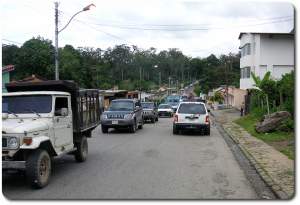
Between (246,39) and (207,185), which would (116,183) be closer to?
(207,185)

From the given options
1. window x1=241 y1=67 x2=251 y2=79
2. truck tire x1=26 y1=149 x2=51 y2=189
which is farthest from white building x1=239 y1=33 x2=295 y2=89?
truck tire x1=26 y1=149 x2=51 y2=189

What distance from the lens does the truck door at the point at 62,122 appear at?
10391 millimetres

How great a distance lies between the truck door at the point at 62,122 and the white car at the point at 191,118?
434 inches

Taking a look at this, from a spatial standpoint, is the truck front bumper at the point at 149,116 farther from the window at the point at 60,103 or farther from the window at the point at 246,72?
the window at the point at 246,72

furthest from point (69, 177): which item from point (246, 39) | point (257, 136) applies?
point (246, 39)

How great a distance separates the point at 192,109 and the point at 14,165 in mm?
14437

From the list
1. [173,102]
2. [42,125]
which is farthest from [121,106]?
[173,102]

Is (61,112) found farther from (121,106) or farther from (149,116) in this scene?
(149,116)

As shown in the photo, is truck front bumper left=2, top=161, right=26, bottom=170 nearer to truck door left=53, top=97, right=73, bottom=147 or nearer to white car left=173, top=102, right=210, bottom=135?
truck door left=53, top=97, right=73, bottom=147

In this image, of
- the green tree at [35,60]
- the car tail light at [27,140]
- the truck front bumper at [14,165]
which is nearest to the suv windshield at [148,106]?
the green tree at [35,60]

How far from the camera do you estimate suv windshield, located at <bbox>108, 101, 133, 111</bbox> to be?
23969 millimetres

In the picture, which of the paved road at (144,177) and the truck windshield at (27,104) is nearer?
the paved road at (144,177)

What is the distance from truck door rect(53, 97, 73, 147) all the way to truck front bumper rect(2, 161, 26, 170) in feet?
4.87

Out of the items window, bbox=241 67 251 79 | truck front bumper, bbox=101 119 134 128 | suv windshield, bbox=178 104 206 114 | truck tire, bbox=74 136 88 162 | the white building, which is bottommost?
truck tire, bbox=74 136 88 162
